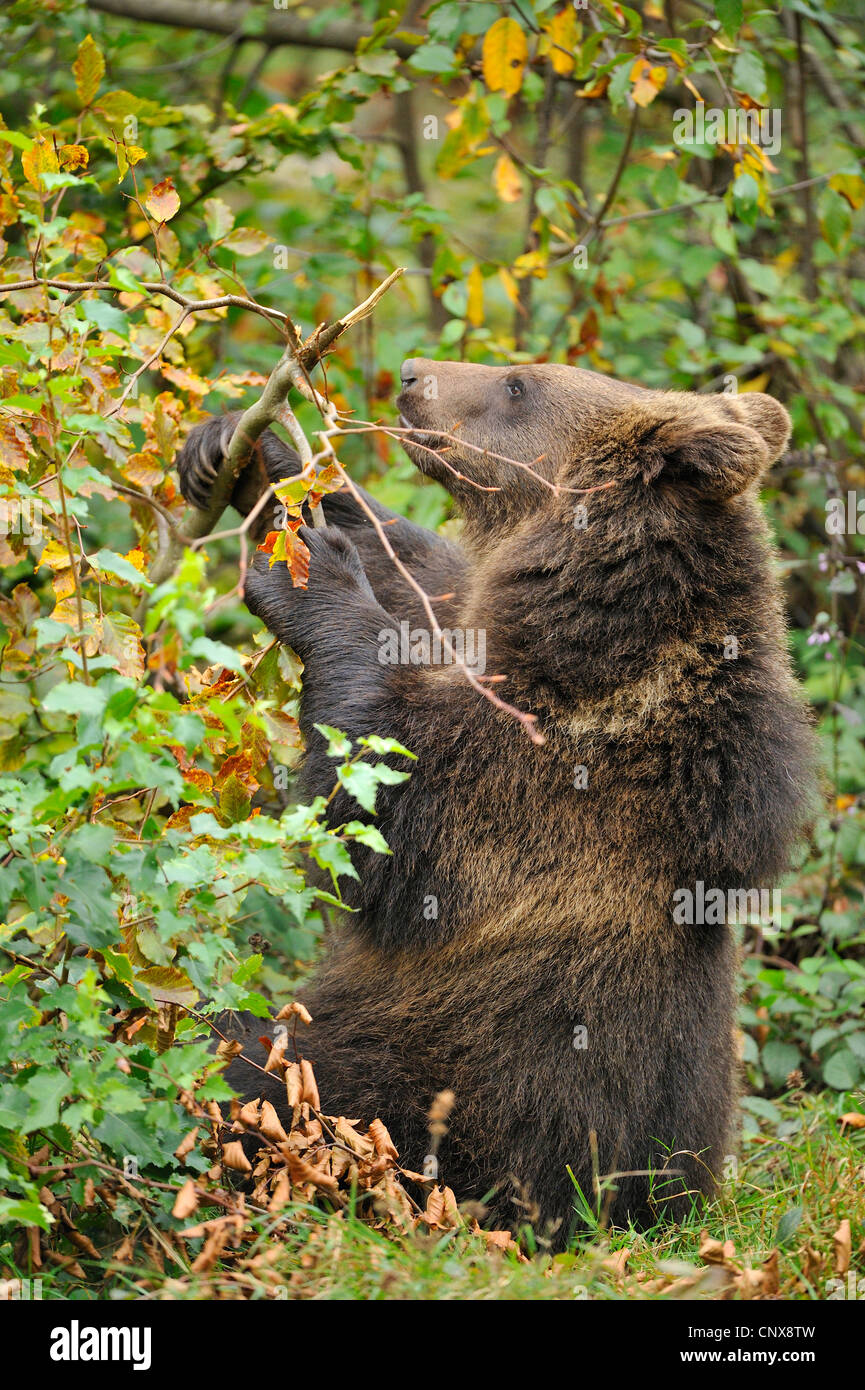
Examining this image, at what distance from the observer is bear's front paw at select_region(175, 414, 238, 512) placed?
475 centimetres

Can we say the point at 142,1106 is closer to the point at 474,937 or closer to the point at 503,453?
the point at 474,937

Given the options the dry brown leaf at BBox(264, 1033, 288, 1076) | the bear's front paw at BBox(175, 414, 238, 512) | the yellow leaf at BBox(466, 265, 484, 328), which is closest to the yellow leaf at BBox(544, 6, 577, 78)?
the yellow leaf at BBox(466, 265, 484, 328)

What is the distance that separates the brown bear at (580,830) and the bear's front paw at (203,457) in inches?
21.9

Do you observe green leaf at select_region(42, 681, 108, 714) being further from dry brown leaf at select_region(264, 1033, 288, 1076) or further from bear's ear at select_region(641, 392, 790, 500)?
bear's ear at select_region(641, 392, 790, 500)

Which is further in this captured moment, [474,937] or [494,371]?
[494,371]

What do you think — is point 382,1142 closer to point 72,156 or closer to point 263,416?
point 263,416

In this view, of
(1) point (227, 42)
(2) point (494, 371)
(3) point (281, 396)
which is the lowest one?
(3) point (281, 396)

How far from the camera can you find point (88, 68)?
4312 mm

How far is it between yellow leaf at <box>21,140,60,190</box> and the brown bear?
1321mm

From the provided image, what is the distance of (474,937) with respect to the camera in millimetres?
4191

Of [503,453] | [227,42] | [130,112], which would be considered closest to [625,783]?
[503,453]

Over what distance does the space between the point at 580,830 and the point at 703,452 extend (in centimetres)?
123

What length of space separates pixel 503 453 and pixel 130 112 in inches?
76.5

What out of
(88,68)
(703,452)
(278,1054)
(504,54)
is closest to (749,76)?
(504,54)
